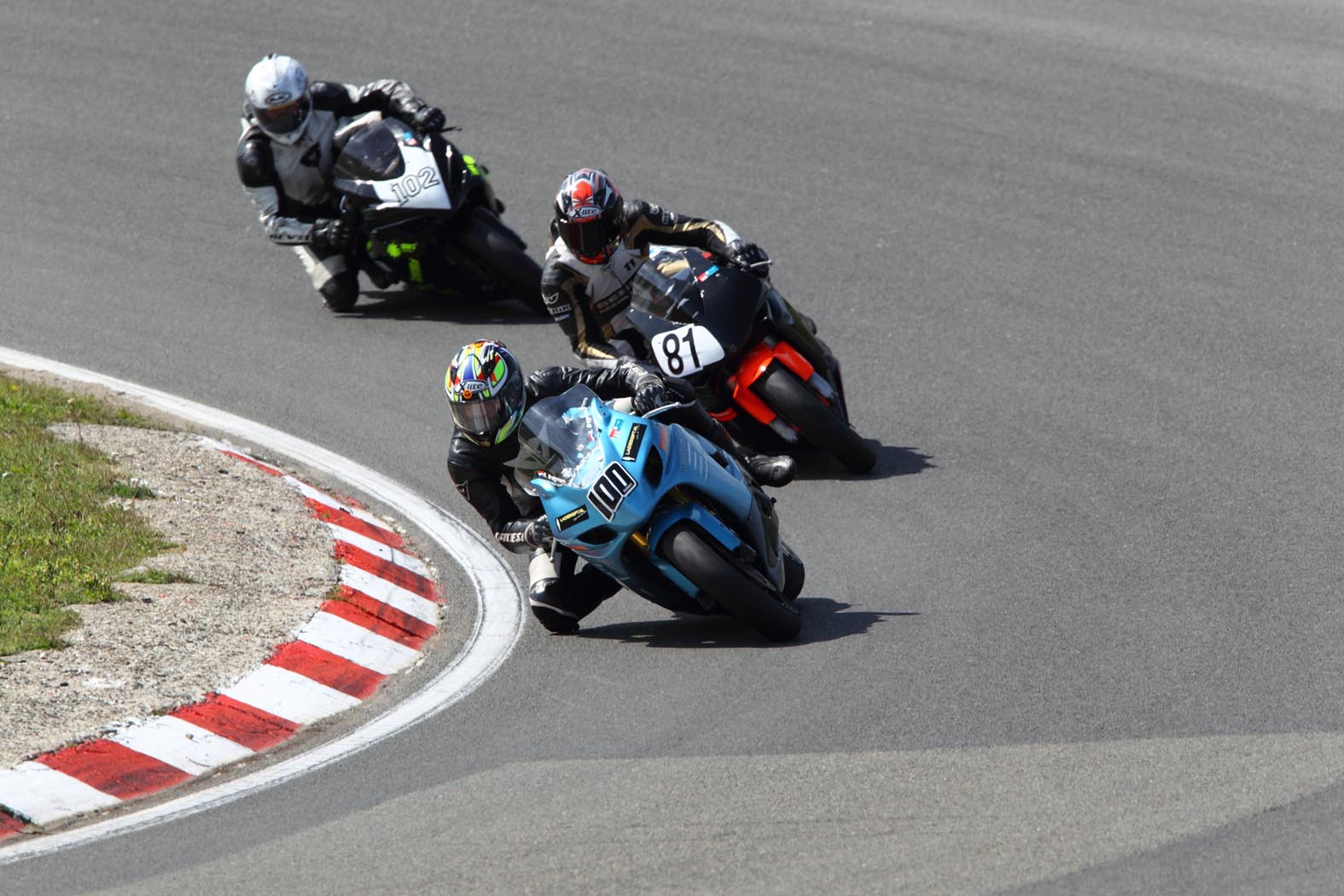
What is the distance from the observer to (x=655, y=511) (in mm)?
7727

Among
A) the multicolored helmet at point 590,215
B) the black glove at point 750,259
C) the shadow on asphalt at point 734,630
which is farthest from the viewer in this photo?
the multicolored helmet at point 590,215

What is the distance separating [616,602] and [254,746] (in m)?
2.40

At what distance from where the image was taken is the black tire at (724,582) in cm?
751

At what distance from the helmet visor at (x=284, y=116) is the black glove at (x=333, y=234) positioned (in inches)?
29.1

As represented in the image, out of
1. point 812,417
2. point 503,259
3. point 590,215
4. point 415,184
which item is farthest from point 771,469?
point 415,184

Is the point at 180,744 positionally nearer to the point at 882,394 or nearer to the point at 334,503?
the point at 334,503

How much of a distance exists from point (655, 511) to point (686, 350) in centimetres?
258

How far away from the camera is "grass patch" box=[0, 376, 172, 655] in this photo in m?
7.72

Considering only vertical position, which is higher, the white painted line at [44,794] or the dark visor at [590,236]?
the dark visor at [590,236]

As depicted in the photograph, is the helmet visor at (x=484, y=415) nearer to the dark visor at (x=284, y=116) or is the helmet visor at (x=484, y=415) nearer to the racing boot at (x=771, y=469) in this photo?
the racing boot at (x=771, y=469)

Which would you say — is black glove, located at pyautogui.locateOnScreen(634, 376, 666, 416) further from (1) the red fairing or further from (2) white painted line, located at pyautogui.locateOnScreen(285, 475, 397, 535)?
(2) white painted line, located at pyautogui.locateOnScreen(285, 475, 397, 535)

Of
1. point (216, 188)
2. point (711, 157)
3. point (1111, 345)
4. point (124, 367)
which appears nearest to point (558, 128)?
point (711, 157)

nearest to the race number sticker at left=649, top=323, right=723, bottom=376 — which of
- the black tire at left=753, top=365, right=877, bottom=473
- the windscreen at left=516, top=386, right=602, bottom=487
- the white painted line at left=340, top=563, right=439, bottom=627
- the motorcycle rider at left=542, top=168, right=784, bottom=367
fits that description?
the black tire at left=753, top=365, right=877, bottom=473

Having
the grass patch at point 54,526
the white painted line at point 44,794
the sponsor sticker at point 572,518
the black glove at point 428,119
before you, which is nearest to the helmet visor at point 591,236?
the black glove at point 428,119
